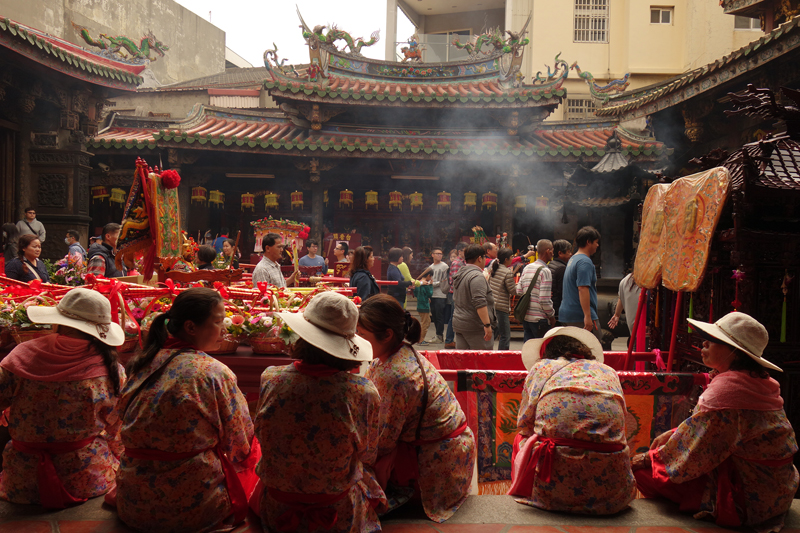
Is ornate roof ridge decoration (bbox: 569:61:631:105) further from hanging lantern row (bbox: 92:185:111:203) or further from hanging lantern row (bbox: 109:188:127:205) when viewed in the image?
hanging lantern row (bbox: 92:185:111:203)

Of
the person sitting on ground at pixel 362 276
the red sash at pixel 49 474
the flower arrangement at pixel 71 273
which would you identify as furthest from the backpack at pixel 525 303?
the flower arrangement at pixel 71 273

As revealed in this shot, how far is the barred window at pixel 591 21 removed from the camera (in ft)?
62.0

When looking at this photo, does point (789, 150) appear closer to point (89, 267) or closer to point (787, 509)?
point (787, 509)

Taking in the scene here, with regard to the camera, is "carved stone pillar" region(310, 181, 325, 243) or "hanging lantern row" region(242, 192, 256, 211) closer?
"carved stone pillar" region(310, 181, 325, 243)

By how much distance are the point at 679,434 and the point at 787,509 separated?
2.04 feet

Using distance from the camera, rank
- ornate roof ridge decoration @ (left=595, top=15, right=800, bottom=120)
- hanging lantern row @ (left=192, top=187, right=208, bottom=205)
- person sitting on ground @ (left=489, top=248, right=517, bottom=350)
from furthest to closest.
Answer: hanging lantern row @ (left=192, top=187, right=208, bottom=205), ornate roof ridge decoration @ (left=595, top=15, right=800, bottom=120), person sitting on ground @ (left=489, top=248, right=517, bottom=350)

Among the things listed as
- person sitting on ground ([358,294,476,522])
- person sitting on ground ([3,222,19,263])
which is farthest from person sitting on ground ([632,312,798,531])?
person sitting on ground ([3,222,19,263])

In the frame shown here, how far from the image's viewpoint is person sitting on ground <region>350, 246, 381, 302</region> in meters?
6.09

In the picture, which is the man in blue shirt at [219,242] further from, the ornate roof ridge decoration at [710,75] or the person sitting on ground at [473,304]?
the ornate roof ridge decoration at [710,75]

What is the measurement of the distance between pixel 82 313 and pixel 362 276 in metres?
3.52

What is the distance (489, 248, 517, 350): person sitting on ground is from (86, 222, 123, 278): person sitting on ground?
438 cm

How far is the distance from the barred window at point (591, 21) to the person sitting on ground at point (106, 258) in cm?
1695

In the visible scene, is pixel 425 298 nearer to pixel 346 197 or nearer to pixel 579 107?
pixel 346 197

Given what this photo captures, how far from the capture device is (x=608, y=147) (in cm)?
1188
